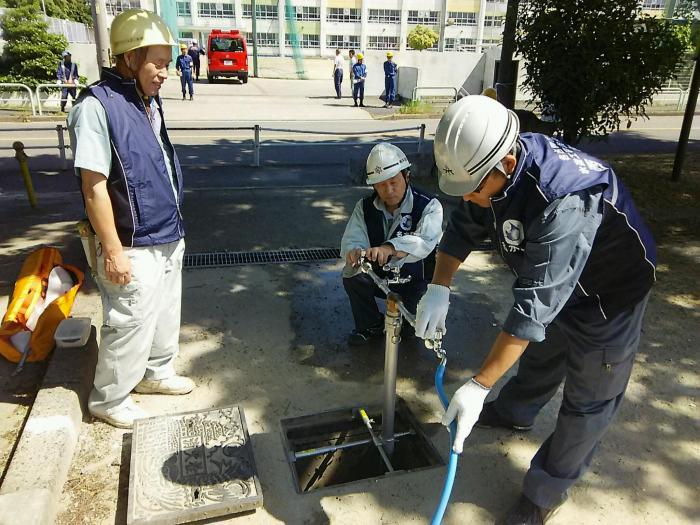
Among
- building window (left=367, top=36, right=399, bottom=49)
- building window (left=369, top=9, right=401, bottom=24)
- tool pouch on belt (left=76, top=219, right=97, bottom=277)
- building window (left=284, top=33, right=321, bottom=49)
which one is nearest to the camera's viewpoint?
tool pouch on belt (left=76, top=219, right=97, bottom=277)

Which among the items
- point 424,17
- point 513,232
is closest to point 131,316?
point 513,232

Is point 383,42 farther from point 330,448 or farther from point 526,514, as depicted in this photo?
point 526,514

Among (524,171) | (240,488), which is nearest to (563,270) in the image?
(524,171)

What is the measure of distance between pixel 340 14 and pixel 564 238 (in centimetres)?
5674

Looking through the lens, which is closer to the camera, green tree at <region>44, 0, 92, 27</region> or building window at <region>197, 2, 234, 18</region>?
green tree at <region>44, 0, 92, 27</region>

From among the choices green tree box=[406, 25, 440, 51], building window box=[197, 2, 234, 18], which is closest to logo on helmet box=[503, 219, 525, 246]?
green tree box=[406, 25, 440, 51]

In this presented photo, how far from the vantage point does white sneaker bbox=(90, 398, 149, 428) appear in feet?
9.59

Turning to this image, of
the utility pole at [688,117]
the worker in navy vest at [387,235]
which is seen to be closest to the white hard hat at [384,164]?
the worker in navy vest at [387,235]

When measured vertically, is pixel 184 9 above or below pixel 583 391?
above

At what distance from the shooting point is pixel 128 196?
2.58m

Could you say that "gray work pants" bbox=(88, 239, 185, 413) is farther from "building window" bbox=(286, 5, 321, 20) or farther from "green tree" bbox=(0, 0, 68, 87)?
"building window" bbox=(286, 5, 321, 20)

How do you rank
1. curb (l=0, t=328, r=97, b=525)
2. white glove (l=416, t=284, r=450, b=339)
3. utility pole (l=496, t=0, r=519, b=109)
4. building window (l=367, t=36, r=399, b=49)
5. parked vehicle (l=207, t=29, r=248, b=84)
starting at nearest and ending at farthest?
curb (l=0, t=328, r=97, b=525) < white glove (l=416, t=284, r=450, b=339) < utility pole (l=496, t=0, r=519, b=109) < parked vehicle (l=207, t=29, r=248, b=84) < building window (l=367, t=36, r=399, b=49)

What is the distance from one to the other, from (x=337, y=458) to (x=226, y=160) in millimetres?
7691

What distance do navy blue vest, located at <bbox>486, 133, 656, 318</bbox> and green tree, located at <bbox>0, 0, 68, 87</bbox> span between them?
61.7ft
